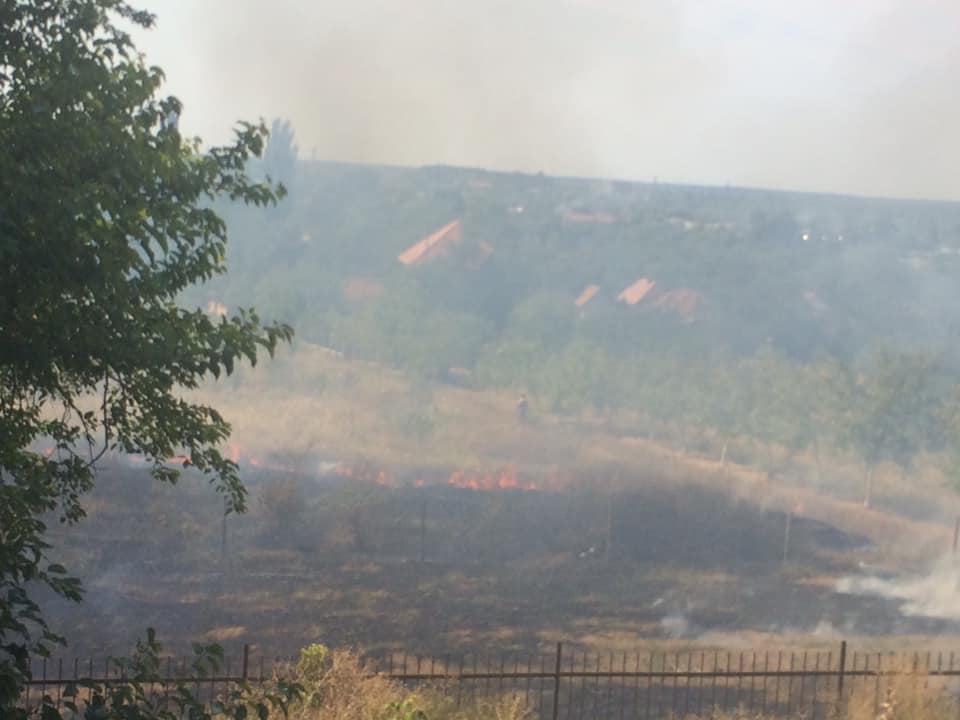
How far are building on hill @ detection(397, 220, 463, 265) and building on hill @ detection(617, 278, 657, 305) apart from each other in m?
7.58

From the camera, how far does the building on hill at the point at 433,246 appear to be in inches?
1818

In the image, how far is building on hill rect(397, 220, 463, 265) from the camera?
4619cm

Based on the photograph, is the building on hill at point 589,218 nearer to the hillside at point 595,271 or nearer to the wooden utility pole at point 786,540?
the hillside at point 595,271

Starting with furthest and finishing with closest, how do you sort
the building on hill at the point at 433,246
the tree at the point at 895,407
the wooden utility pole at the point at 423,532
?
the building on hill at the point at 433,246
the tree at the point at 895,407
the wooden utility pole at the point at 423,532

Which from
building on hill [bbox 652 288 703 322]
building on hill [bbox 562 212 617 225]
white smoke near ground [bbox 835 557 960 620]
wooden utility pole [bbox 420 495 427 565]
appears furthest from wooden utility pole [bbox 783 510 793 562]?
building on hill [bbox 562 212 617 225]

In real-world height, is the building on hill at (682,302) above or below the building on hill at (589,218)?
below

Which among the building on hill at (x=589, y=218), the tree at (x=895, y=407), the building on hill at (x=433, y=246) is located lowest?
the tree at (x=895, y=407)

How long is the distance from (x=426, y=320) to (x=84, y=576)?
898 inches

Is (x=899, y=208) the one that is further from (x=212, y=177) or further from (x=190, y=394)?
(x=212, y=177)

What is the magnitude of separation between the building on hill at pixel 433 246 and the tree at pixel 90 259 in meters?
40.2

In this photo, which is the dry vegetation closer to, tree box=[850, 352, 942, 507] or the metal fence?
tree box=[850, 352, 942, 507]

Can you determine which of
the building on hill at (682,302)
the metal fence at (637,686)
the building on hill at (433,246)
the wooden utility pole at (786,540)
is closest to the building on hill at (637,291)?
the building on hill at (682,302)

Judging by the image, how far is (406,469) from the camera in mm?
25625

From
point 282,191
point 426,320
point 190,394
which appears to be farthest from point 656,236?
point 282,191
